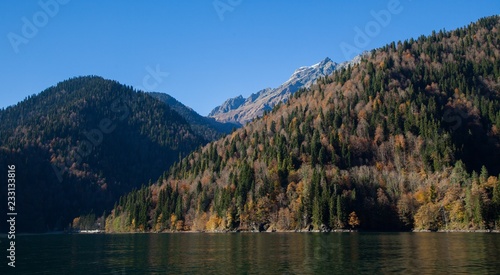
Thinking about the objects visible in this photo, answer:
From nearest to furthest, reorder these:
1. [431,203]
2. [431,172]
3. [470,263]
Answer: [470,263]
[431,203]
[431,172]

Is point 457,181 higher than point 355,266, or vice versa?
point 457,181

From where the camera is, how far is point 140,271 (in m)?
61.7

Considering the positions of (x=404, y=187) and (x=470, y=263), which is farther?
(x=404, y=187)

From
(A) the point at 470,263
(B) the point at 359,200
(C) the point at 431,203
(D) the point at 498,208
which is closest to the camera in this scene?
(A) the point at 470,263

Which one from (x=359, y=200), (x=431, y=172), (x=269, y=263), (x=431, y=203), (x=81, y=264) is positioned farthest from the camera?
(x=431, y=172)

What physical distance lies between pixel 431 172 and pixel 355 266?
153 metres

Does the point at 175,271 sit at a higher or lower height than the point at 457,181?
lower

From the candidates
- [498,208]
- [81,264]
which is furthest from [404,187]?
[81,264]

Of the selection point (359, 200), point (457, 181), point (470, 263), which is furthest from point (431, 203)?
point (470, 263)

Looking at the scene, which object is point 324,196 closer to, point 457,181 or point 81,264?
point 457,181

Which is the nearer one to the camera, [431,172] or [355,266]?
[355,266]

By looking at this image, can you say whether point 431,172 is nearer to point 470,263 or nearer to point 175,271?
point 470,263

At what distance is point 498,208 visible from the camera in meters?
139

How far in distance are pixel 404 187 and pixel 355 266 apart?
133215mm
